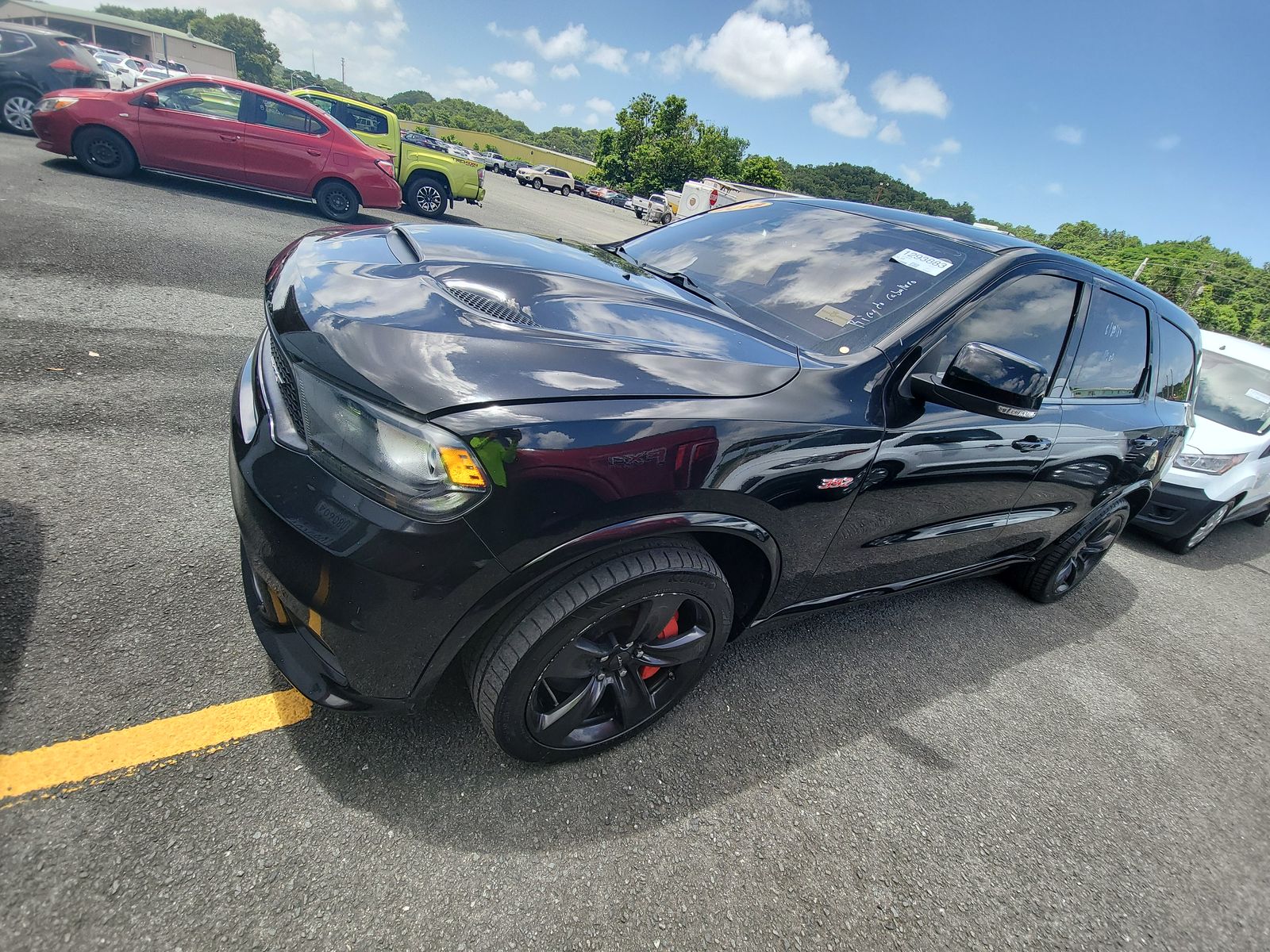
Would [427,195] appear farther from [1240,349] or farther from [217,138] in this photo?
[1240,349]

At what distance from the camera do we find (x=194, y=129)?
25.3 feet

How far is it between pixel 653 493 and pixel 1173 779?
104 inches

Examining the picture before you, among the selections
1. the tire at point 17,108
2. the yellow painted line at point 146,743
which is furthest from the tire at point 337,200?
the yellow painted line at point 146,743

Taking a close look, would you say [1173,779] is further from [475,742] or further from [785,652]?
[475,742]

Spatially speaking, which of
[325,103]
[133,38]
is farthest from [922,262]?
[133,38]

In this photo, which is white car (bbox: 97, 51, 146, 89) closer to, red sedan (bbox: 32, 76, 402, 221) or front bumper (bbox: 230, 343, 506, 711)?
red sedan (bbox: 32, 76, 402, 221)

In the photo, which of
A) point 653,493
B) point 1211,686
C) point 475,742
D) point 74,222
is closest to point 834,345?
point 653,493

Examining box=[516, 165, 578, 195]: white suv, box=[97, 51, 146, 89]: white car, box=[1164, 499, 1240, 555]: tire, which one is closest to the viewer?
box=[1164, 499, 1240, 555]: tire

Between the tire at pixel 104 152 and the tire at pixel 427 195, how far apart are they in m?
3.92

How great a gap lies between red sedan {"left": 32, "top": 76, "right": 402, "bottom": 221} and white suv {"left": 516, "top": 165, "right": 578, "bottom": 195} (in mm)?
35002

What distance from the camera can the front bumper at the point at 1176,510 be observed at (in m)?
4.52

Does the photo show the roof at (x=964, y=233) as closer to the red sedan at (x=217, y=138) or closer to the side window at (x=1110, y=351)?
the side window at (x=1110, y=351)

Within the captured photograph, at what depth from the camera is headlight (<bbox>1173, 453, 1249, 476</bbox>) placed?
4.62m

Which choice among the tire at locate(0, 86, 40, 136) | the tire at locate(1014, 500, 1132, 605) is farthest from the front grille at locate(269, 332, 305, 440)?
the tire at locate(0, 86, 40, 136)
